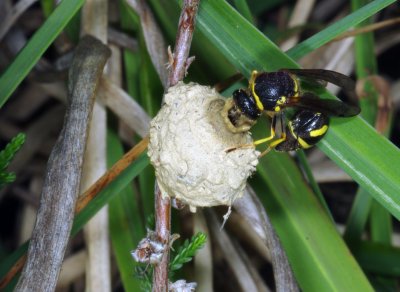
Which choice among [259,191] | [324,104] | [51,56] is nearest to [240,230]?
[259,191]

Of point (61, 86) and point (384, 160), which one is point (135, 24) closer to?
point (61, 86)

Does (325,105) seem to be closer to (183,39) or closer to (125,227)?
(183,39)

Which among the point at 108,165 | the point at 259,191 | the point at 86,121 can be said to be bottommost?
the point at 259,191

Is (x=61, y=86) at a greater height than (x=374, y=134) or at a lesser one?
greater

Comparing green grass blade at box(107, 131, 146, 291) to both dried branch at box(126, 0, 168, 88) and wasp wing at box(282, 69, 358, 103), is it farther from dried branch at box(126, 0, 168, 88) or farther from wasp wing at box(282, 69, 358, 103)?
wasp wing at box(282, 69, 358, 103)

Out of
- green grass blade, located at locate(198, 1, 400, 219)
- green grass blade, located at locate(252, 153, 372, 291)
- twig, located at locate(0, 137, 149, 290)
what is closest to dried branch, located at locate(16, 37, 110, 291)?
twig, located at locate(0, 137, 149, 290)
